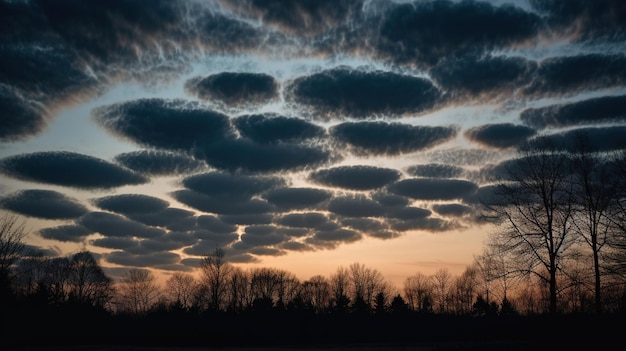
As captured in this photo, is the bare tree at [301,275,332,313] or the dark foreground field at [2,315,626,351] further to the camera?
the bare tree at [301,275,332,313]

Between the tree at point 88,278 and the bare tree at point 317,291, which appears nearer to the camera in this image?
the tree at point 88,278

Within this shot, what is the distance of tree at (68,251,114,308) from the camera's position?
87531mm

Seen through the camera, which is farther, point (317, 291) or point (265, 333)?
point (317, 291)

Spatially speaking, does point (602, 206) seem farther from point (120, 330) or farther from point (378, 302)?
point (378, 302)

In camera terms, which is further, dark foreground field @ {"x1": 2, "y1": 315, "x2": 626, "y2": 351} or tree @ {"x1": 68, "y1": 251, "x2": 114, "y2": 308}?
tree @ {"x1": 68, "y1": 251, "x2": 114, "y2": 308}

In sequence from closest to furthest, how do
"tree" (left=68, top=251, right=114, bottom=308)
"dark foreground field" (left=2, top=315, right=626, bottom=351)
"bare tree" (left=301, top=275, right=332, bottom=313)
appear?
"dark foreground field" (left=2, top=315, right=626, bottom=351) → "tree" (left=68, top=251, right=114, bottom=308) → "bare tree" (left=301, top=275, right=332, bottom=313)

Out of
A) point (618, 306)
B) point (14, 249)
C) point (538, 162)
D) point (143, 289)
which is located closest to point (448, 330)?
point (618, 306)

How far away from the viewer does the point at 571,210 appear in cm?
2992

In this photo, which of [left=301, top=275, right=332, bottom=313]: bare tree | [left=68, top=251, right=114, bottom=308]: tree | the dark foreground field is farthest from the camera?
[left=301, top=275, right=332, bottom=313]: bare tree

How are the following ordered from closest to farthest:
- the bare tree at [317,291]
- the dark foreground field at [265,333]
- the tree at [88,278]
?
1. the dark foreground field at [265,333]
2. the tree at [88,278]
3. the bare tree at [317,291]

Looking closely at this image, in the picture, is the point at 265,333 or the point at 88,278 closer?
the point at 265,333

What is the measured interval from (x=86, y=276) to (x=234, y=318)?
57.9 meters

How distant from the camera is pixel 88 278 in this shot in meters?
91.4

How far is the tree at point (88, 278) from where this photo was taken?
87.5m
